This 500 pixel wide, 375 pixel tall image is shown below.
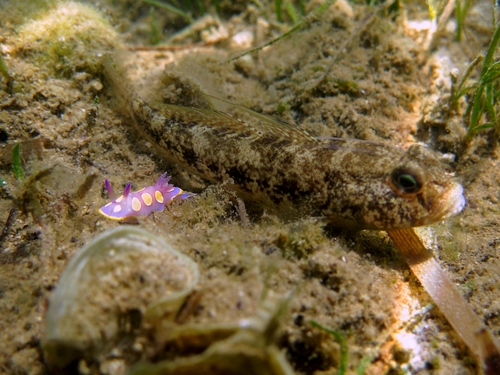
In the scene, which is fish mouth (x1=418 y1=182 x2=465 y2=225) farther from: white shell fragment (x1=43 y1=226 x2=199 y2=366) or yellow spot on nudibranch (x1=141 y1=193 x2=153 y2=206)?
yellow spot on nudibranch (x1=141 y1=193 x2=153 y2=206)

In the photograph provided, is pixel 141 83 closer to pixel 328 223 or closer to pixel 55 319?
pixel 328 223

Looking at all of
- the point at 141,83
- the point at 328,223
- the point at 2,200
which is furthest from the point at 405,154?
the point at 2,200

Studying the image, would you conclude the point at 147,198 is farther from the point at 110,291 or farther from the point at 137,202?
the point at 110,291

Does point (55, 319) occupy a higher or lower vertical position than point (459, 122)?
lower

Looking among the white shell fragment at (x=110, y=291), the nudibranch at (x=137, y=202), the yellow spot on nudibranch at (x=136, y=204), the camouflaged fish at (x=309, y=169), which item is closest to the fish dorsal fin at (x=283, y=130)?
the camouflaged fish at (x=309, y=169)

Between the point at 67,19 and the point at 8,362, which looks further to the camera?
the point at 67,19

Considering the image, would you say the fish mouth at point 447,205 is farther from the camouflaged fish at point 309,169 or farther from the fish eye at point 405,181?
the fish eye at point 405,181
